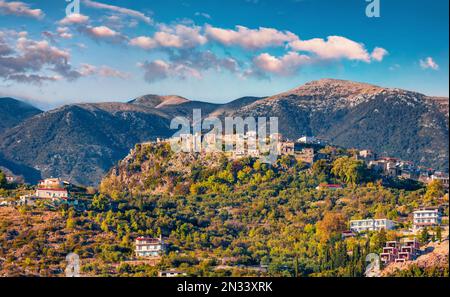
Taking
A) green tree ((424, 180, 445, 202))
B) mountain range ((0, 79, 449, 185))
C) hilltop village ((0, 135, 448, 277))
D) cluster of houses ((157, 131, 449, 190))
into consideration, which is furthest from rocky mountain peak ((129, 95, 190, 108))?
green tree ((424, 180, 445, 202))

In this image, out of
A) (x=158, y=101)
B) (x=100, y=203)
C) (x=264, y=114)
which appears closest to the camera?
(x=100, y=203)

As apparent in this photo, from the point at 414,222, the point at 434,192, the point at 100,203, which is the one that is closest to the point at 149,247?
the point at 100,203

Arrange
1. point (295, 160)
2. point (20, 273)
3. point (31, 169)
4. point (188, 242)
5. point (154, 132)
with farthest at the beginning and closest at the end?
point (154, 132) → point (31, 169) → point (295, 160) → point (188, 242) → point (20, 273)

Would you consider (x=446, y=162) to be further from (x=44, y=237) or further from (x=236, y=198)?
(x=44, y=237)

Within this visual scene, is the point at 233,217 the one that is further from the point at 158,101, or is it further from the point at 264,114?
the point at 158,101

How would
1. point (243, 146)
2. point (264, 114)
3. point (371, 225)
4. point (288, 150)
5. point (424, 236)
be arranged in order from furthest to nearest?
1. point (264, 114)
2. point (243, 146)
3. point (288, 150)
4. point (371, 225)
5. point (424, 236)

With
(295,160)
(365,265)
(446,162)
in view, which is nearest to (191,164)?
(295,160)

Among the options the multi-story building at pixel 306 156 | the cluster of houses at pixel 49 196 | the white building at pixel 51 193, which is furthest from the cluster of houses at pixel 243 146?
the white building at pixel 51 193
